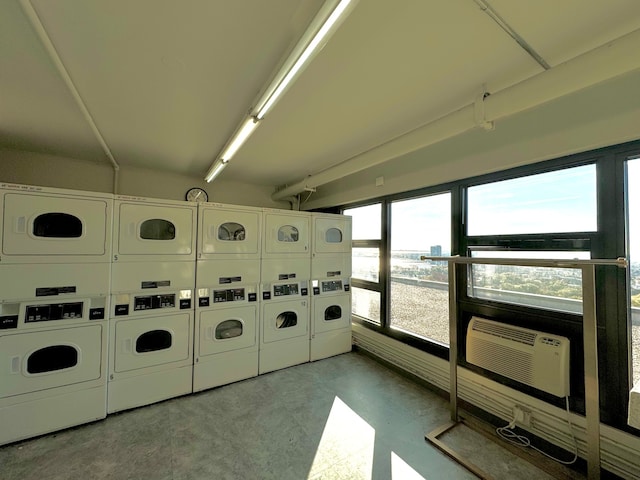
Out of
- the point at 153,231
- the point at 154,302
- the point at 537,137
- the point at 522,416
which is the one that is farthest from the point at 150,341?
the point at 537,137

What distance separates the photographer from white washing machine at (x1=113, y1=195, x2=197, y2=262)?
247cm

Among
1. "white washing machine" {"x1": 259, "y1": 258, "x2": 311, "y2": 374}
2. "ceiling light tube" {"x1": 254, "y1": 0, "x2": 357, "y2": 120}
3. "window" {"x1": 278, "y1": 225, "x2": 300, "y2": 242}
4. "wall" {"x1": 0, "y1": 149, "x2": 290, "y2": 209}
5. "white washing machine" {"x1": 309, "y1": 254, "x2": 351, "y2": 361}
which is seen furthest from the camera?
"white washing machine" {"x1": 309, "y1": 254, "x2": 351, "y2": 361}

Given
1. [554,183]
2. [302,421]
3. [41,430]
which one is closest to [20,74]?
[41,430]

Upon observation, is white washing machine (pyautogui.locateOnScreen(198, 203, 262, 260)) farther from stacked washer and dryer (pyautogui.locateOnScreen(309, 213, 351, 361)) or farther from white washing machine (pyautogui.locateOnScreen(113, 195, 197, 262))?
stacked washer and dryer (pyautogui.locateOnScreen(309, 213, 351, 361))

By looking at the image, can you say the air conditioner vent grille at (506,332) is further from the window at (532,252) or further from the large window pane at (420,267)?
the large window pane at (420,267)

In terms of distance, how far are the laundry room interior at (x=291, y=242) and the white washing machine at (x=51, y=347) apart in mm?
14

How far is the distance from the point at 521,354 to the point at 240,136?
9.79ft

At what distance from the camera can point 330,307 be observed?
3.79 meters

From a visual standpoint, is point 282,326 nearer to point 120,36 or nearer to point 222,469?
point 222,469

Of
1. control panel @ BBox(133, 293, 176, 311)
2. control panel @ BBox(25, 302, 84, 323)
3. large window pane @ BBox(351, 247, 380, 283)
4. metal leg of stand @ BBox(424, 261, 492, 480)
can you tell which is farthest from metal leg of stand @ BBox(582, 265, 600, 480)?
control panel @ BBox(25, 302, 84, 323)

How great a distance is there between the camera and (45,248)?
215 centimetres

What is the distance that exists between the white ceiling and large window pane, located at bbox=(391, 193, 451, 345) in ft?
3.99

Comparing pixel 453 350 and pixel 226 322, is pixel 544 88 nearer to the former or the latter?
pixel 453 350

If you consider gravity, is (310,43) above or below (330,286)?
above
